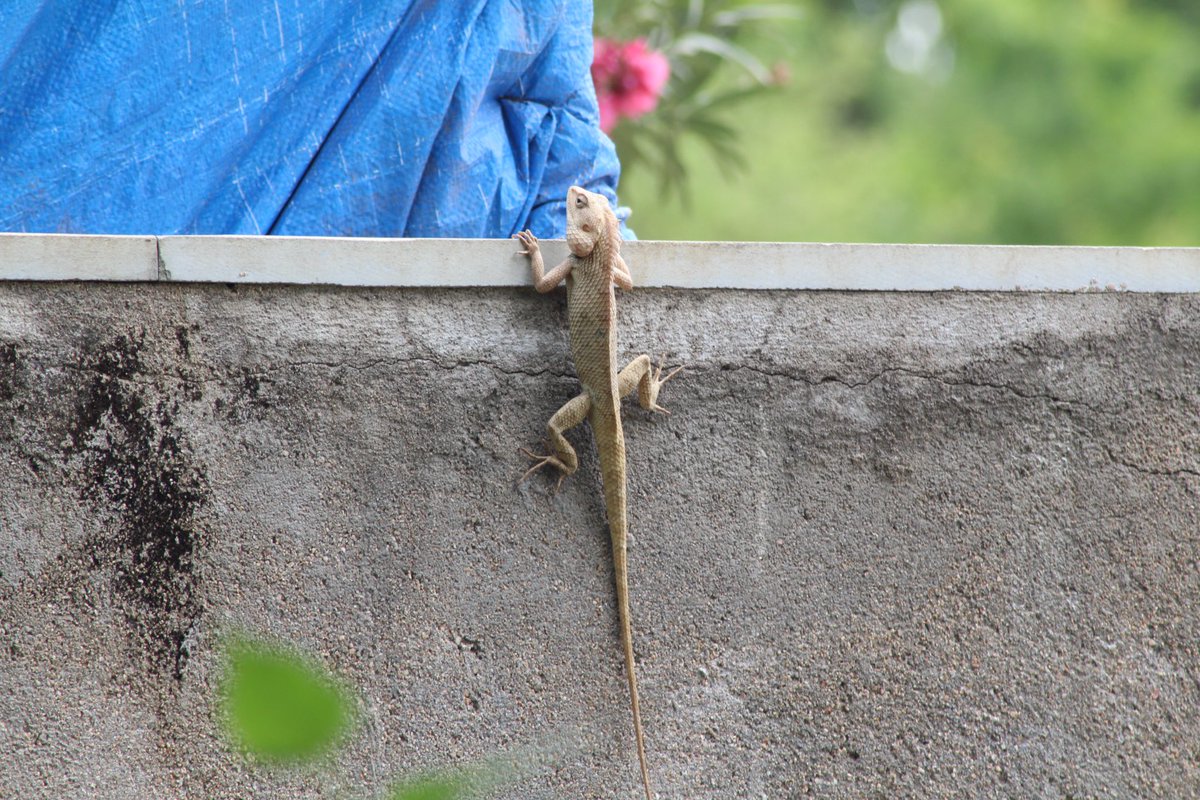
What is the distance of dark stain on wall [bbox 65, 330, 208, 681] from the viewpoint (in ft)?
8.10

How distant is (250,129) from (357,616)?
4.16 feet

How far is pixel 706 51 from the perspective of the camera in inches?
229

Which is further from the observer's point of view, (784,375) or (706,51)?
(706,51)

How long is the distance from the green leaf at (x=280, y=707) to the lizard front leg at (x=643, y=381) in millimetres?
2064

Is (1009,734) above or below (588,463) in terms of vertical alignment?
below

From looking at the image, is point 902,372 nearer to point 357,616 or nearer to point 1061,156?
point 357,616

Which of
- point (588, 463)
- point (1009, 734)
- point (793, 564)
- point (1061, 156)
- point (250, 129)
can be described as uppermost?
point (250, 129)

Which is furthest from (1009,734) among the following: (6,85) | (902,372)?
(6,85)

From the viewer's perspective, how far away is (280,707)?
0.64 metres

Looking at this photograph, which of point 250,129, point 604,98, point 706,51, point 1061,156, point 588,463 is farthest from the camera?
point 1061,156

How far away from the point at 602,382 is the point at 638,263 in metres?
0.31

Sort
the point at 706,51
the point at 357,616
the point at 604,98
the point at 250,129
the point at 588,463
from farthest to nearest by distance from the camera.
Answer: the point at 706,51
the point at 604,98
the point at 250,129
the point at 588,463
the point at 357,616

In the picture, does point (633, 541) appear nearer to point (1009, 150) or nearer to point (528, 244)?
point (528, 244)

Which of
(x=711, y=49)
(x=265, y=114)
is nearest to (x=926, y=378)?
(x=265, y=114)
